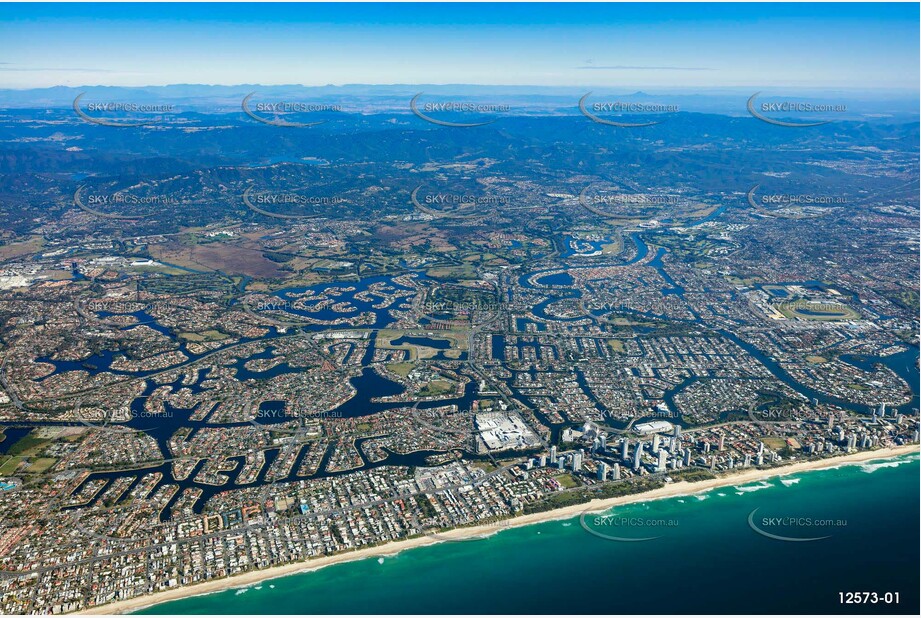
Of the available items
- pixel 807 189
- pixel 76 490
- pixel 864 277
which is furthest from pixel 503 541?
pixel 807 189

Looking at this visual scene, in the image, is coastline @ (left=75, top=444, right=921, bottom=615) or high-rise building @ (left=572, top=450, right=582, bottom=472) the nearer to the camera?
coastline @ (left=75, top=444, right=921, bottom=615)

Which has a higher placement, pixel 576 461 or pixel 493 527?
pixel 576 461

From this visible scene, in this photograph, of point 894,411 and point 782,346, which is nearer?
point 894,411

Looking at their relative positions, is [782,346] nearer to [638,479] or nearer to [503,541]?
[638,479]

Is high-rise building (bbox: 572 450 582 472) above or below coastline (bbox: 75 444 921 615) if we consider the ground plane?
above

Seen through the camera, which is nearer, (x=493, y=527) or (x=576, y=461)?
(x=493, y=527)
